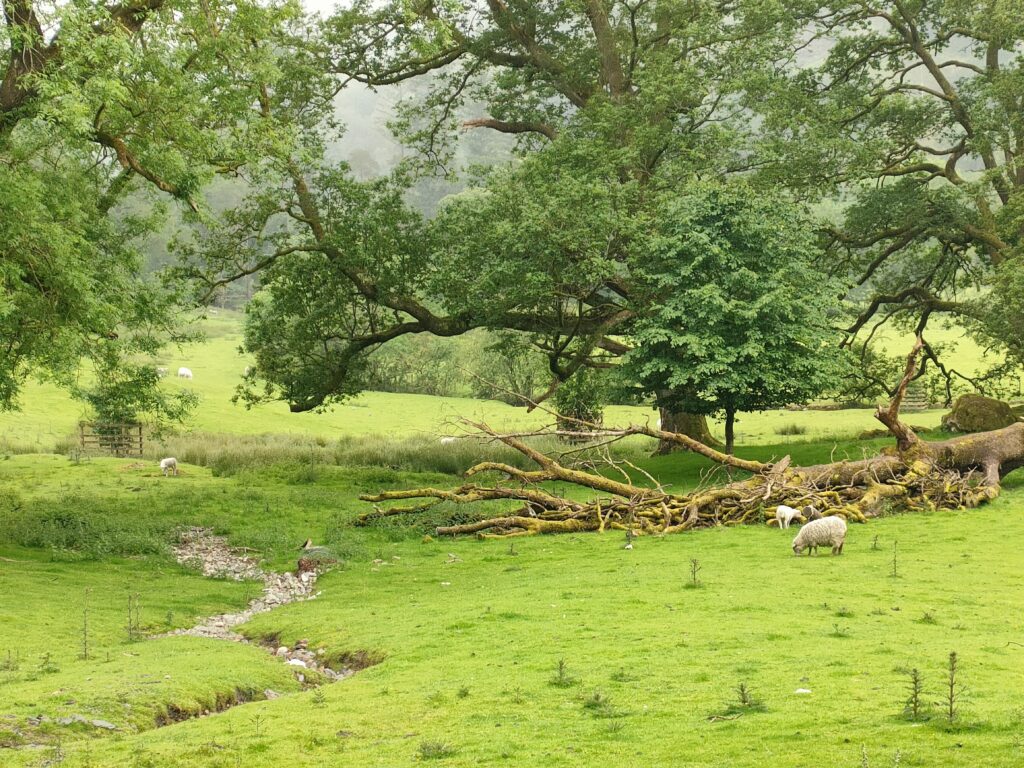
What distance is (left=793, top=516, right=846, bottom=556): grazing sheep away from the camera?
702 inches

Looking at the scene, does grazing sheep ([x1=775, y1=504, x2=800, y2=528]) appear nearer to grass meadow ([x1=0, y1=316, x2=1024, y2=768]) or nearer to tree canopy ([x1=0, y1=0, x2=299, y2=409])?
grass meadow ([x1=0, y1=316, x2=1024, y2=768])

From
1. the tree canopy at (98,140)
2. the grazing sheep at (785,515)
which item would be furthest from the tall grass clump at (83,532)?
the grazing sheep at (785,515)

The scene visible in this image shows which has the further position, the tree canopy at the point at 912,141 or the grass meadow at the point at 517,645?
the tree canopy at the point at 912,141

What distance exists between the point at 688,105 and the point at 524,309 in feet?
32.3

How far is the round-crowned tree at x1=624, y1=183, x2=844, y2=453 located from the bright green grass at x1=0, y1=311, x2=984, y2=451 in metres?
13.2

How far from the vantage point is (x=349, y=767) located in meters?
7.84

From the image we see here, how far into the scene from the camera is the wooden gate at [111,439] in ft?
151

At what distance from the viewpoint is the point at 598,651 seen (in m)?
11.5

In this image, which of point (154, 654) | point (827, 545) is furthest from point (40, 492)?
point (827, 545)

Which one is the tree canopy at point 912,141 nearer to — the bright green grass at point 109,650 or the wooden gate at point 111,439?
the bright green grass at point 109,650

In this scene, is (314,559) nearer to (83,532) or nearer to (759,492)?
(83,532)

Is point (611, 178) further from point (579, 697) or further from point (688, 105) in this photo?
point (579, 697)

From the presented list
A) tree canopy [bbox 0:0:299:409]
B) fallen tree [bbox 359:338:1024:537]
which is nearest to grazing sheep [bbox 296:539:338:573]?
fallen tree [bbox 359:338:1024:537]

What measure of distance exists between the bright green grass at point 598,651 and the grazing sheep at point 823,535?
39 centimetres
